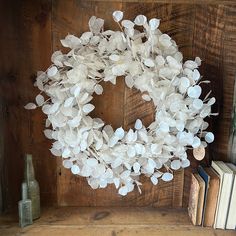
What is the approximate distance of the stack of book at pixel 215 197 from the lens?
3.79 feet

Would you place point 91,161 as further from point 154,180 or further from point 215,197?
point 215,197

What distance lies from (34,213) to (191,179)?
59 cm

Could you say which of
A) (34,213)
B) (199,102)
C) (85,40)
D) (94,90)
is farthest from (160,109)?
(34,213)

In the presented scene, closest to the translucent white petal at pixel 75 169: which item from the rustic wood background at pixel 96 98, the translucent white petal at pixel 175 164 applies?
the rustic wood background at pixel 96 98

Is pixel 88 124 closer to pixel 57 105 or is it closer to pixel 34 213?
pixel 57 105

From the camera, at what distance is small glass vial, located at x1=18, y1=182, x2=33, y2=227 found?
115cm

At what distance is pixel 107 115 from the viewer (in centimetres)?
125

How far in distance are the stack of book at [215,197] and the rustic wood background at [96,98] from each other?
4.0 inches

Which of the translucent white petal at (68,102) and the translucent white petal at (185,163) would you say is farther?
the translucent white petal at (185,163)

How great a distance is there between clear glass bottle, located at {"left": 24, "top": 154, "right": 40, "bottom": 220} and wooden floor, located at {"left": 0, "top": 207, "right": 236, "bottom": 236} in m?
0.04

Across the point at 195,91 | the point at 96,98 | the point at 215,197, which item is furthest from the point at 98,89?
the point at 215,197

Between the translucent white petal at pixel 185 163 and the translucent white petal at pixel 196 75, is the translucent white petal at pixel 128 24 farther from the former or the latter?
the translucent white petal at pixel 185 163

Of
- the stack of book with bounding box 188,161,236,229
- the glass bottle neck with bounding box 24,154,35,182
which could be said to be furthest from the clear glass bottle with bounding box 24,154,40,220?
the stack of book with bounding box 188,161,236,229

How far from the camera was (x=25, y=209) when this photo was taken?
1171 mm
